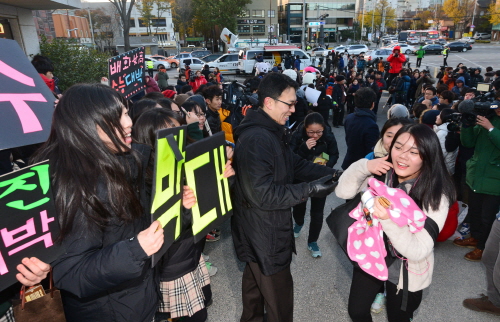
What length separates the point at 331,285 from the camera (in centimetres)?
321

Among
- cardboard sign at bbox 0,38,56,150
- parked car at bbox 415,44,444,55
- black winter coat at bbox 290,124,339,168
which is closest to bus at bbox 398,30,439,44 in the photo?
parked car at bbox 415,44,444,55

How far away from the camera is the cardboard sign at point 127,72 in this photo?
3.88 m

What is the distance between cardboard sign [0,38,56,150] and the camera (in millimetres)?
1677

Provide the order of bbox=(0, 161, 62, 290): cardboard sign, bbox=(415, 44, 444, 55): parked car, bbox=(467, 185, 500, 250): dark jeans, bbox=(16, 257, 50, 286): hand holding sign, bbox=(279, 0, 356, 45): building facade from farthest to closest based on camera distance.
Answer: bbox=(279, 0, 356, 45): building facade, bbox=(415, 44, 444, 55): parked car, bbox=(467, 185, 500, 250): dark jeans, bbox=(16, 257, 50, 286): hand holding sign, bbox=(0, 161, 62, 290): cardboard sign

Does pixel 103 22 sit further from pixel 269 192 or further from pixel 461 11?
pixel 461 11

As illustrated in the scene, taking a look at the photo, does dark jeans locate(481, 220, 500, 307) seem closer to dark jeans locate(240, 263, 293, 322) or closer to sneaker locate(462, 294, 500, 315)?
sneaker locate(462, 294, 500, 315)

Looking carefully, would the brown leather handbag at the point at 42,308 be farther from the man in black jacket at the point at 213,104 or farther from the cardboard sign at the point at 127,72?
the man in black jacket at the point at 213,104

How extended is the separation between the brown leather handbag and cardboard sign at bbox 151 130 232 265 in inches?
22.3

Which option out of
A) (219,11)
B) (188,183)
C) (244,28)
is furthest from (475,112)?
(244,28)

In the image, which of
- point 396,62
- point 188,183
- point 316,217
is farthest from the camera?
point 396,62

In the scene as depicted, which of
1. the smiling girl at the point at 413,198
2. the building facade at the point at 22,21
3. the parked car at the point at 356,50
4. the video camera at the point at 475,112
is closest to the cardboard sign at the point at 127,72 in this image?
the smiling girl at the point at 413,198

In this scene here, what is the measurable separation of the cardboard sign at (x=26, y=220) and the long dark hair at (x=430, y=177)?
1889 mm

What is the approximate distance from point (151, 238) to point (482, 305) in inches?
116

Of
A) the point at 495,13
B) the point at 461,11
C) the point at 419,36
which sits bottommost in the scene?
the point at 419,36
